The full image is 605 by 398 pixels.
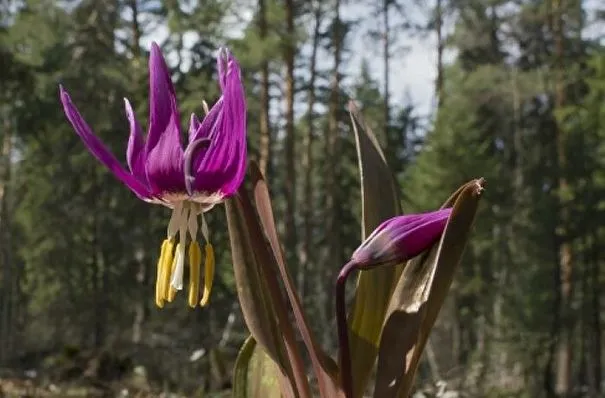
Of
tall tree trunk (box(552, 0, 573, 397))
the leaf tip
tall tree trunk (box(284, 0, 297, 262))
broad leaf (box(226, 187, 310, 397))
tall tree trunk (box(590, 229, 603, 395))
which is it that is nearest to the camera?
the leaf tip

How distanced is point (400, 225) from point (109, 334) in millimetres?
18526

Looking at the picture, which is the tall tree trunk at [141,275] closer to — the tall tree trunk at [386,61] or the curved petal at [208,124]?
the tall tree trunk at [386,61]

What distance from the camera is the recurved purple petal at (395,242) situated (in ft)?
4.57

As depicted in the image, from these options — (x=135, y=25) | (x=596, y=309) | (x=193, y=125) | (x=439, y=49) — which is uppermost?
(x=439, y=49)

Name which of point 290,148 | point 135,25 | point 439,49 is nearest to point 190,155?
point 290,148

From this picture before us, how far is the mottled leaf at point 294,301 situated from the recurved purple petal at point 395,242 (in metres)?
0.16

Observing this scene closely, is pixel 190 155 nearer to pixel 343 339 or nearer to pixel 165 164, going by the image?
pixel 165 164

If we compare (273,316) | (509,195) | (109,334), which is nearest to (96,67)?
(109,334)

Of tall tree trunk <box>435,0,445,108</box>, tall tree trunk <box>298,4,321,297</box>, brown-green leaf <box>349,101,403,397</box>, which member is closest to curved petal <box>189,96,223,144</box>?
brown-green leaf <box>349,101,403,397</box>

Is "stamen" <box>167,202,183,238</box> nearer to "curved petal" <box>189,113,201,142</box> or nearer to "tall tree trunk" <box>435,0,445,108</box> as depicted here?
"curved petal" <box>189,113,201,142</box>

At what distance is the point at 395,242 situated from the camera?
1393mm

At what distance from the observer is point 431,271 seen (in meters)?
1.49

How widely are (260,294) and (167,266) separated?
0.23m

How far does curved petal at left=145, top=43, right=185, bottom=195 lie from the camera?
53.7 inches
